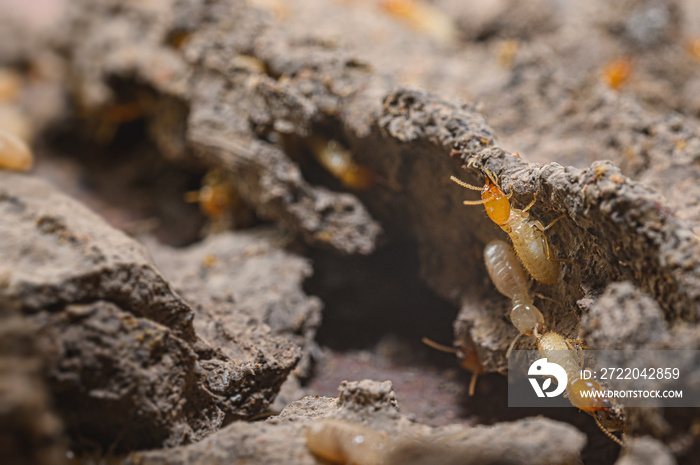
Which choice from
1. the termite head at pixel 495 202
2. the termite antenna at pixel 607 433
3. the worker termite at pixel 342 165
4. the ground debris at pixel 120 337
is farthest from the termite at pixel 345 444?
the worker termite at pixel 342 165

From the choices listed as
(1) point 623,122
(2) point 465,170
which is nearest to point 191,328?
(2) point 465,170

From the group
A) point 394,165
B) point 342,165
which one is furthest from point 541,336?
point 342,165

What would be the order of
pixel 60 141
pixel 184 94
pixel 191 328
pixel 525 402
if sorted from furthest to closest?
pixel 60 141, pixel 184 94, pixel 525 402, pixel 191 328

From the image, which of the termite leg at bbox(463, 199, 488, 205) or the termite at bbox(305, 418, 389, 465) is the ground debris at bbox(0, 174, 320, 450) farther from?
the termite leg at bbox(463, 199, 488, 205)

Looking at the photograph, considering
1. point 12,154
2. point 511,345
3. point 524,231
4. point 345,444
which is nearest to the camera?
point 345,444

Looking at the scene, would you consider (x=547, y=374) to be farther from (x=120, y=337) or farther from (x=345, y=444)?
(x=120, y=337)

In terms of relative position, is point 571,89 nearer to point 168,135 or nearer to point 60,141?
point 168,135

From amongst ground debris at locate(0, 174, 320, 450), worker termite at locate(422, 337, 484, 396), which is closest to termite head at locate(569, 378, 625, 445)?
worker termite at locate(422, 337, 484, 396)
